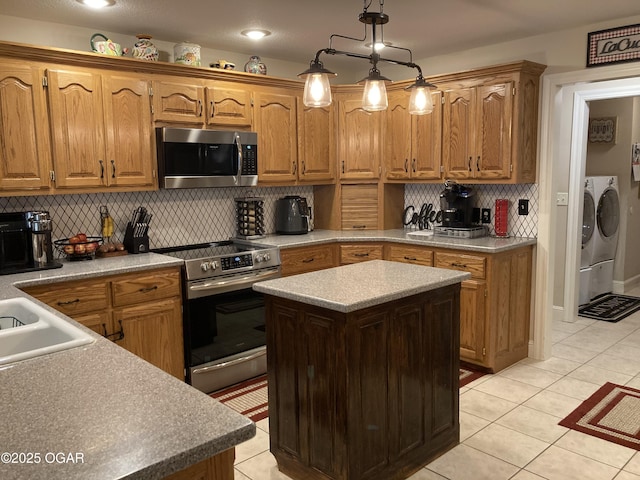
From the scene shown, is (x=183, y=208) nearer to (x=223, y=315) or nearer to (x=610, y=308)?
(x=223, y=315)

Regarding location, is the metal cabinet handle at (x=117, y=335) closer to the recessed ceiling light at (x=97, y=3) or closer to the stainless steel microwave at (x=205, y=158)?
the stainless steel microwave at (x=205, y=158)

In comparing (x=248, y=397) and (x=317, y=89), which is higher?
(x=317, y=89)

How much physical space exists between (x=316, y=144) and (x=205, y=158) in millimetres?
1130

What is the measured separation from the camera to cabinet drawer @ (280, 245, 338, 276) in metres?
4.04

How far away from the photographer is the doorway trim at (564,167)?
3.81 m

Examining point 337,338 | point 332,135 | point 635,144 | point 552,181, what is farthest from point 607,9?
point 635,144

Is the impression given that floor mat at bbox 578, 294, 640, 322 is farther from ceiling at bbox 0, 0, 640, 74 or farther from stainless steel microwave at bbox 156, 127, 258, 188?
stainless steel microwave at bbox 156, 127, 258, 188

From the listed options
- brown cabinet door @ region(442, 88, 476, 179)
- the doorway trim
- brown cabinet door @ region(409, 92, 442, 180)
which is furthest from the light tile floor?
brown cabinet door @ region(409, 92, 442, 180)

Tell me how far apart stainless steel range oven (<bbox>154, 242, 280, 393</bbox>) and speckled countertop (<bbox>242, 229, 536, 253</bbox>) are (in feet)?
1.19

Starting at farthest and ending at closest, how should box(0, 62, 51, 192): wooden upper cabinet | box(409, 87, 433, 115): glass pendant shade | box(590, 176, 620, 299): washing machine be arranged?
1. box(590, 176, 620, 299): washing machine
2. box(0, 62, 51, 192): wooden upper cabinet
3. box(409, 87, 433, 115): glass pendant shade

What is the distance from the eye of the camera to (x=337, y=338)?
7.32 ft

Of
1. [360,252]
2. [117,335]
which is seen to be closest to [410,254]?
[360,252]

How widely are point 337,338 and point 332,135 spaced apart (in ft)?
9.13

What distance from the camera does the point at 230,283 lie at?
3629 millimetres
